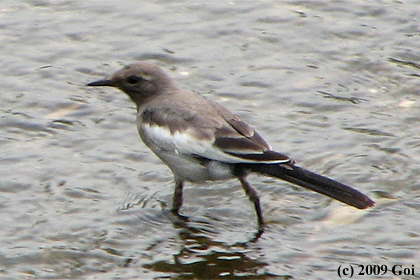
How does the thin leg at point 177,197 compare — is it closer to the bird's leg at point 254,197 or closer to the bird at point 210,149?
the bird at point 210,149

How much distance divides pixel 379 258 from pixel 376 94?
3146 mm

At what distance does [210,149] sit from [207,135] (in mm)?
133

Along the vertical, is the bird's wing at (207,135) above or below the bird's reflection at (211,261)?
above

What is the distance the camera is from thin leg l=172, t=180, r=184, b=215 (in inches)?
293

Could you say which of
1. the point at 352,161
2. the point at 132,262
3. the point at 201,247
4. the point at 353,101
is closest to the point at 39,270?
the point at 132,262

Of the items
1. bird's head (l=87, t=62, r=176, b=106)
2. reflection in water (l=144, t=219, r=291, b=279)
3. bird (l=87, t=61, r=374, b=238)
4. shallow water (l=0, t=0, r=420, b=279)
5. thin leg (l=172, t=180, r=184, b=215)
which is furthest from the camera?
bird's head (l=87, t=62, r=176, b=106)

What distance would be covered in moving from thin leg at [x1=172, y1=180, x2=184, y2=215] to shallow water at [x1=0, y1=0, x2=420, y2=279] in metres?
0.07

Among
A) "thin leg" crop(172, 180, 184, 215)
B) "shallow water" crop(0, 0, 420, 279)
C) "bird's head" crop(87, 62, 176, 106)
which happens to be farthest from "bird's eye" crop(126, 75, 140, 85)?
"thin leg" crop(172, 180, 184, 215)

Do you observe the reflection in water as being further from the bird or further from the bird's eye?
the bird's eye

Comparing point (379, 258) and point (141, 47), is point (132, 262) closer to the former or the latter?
point (379, 258)

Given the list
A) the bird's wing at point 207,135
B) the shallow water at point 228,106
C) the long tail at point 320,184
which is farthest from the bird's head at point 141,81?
the long tail at point 320,184

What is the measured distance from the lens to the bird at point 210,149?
692 cm

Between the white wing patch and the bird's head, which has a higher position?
the bird's head

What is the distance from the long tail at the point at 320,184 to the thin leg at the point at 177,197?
2.49ft
